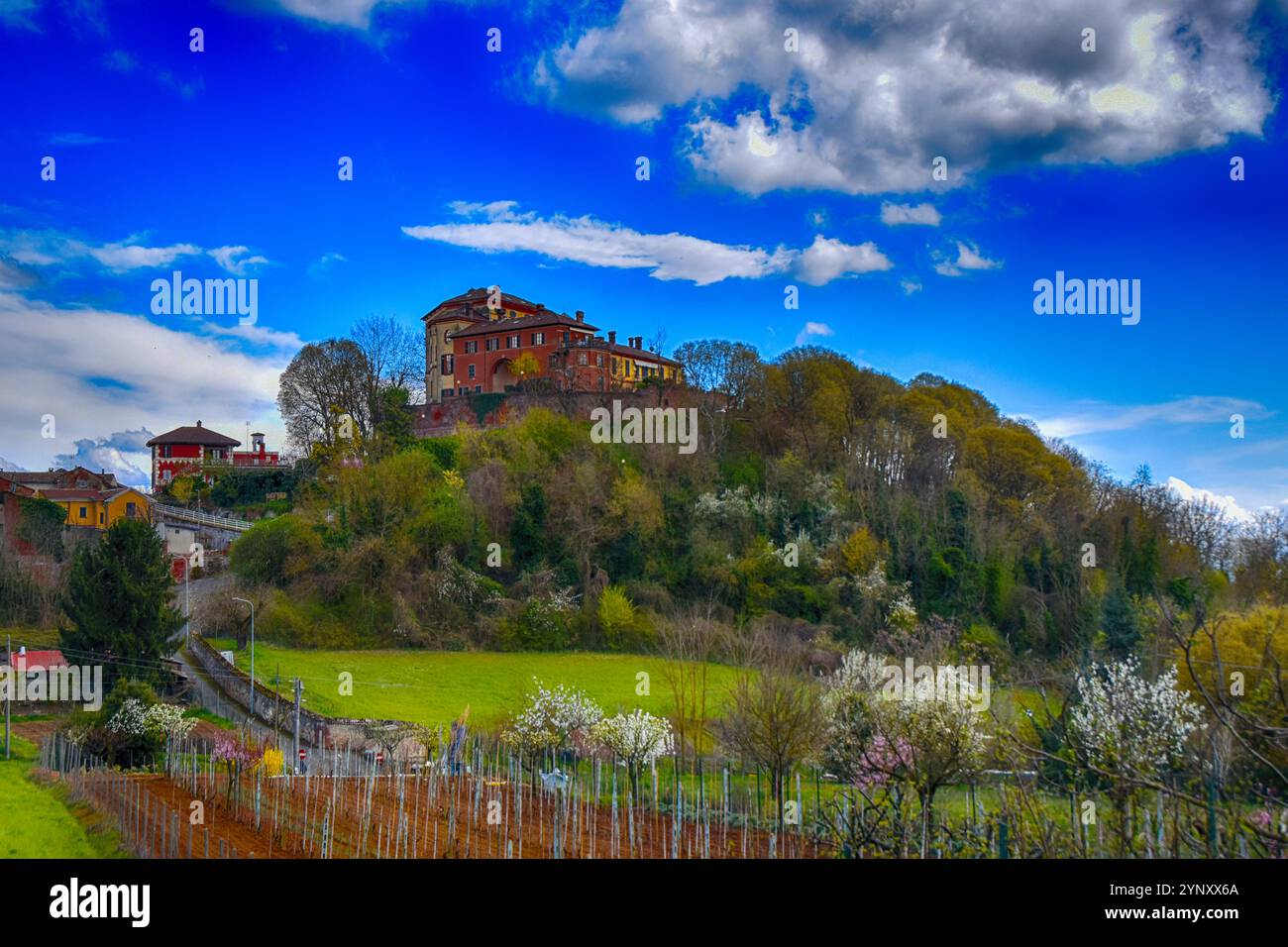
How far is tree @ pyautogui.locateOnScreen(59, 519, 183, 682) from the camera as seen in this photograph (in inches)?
1196

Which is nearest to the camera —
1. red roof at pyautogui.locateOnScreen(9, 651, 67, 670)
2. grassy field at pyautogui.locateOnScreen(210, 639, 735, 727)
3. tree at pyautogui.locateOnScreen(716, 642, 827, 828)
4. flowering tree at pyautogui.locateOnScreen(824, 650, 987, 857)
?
flowering tree at pyautogui.locateOnScreen(824, 650, 987, 857)

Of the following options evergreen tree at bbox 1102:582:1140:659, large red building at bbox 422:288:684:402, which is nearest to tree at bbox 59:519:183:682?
large red building at bbox 422:288:684:402

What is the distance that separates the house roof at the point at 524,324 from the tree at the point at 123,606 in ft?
89.9

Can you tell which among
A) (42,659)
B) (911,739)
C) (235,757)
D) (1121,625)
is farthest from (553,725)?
(42,659)

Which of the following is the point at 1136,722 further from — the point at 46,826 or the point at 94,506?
the point at 94,506

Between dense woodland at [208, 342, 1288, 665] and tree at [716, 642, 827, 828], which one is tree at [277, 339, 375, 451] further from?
tree at [716, 642, 827, 828]

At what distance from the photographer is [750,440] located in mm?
47344

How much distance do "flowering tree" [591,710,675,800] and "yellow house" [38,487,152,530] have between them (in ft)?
117

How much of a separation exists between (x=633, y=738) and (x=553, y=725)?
2.77 meters

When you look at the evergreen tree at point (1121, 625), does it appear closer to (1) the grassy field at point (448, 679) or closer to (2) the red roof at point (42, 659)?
(1) the grassy field at point (448, 679)

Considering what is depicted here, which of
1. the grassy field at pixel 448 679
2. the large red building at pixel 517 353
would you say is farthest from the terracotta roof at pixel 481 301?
the grassy field at pixel 448 679

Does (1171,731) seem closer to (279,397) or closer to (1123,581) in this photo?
(1123,581)

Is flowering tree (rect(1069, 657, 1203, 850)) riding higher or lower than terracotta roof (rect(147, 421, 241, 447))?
lower

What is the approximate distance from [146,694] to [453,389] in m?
34.6
